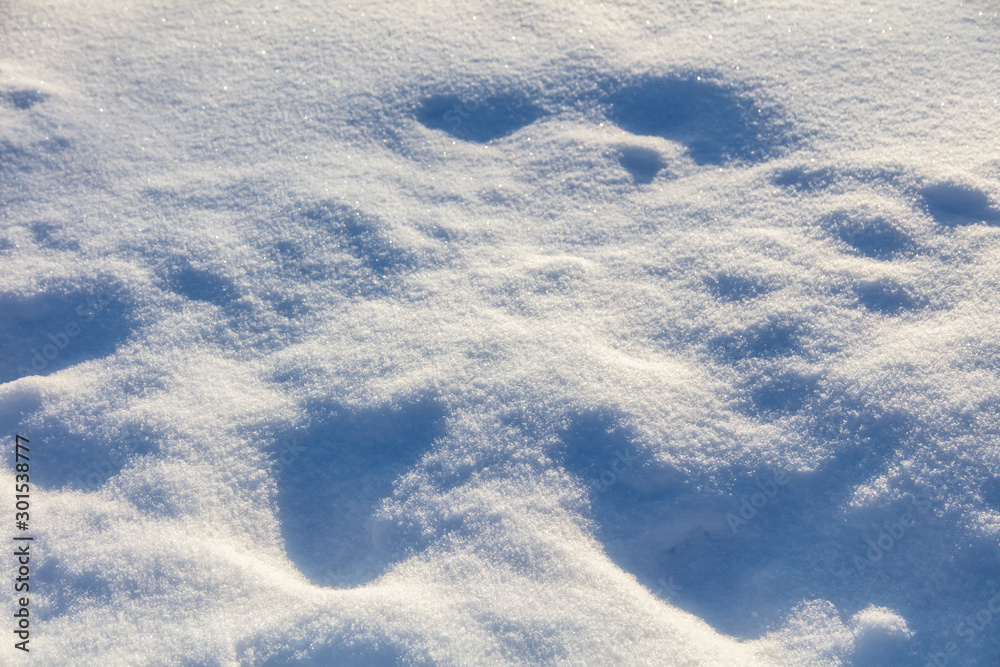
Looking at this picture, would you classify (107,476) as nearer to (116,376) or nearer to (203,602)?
(116,376)

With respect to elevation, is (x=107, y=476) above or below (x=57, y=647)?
above

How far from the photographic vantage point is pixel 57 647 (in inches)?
54.4

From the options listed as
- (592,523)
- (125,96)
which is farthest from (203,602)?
(125,96)

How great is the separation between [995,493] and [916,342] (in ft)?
1.34
